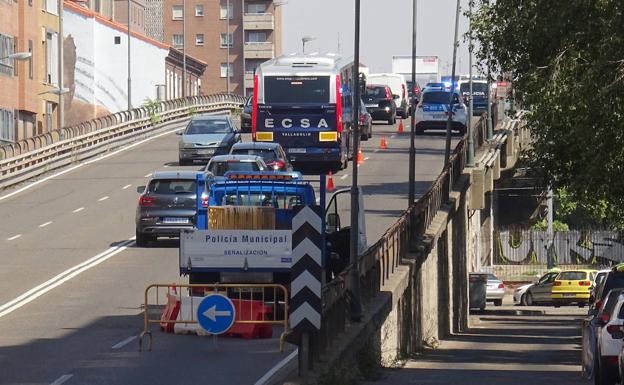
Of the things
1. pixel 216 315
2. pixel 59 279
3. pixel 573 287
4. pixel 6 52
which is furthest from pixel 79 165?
pixel 216 315

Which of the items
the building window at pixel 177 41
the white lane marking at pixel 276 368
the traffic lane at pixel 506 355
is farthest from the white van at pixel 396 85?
the building window at pixel 177 41

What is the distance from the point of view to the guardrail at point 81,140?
54594 mm

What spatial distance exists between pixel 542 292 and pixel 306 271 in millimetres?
47421

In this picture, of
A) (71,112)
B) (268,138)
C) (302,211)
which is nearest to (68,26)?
(71,112)

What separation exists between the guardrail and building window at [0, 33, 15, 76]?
4307 mm

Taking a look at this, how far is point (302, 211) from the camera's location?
18.3m

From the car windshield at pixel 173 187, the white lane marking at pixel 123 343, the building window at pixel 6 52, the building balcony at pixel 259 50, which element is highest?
the building balcony at pixel 259 50

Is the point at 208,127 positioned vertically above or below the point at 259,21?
below

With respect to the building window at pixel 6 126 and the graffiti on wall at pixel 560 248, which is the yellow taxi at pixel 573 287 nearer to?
the graffiti on wall at pixel 560 248

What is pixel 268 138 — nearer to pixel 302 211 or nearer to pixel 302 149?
pixel 302 149

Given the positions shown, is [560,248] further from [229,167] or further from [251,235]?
[251,235]

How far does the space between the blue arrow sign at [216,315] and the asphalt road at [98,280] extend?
A: 1.07 ft

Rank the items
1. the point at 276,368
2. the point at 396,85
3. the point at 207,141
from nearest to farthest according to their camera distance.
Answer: the point at 276,368
the point at 207,141
the point at 396,85

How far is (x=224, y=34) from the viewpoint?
152375 mm
